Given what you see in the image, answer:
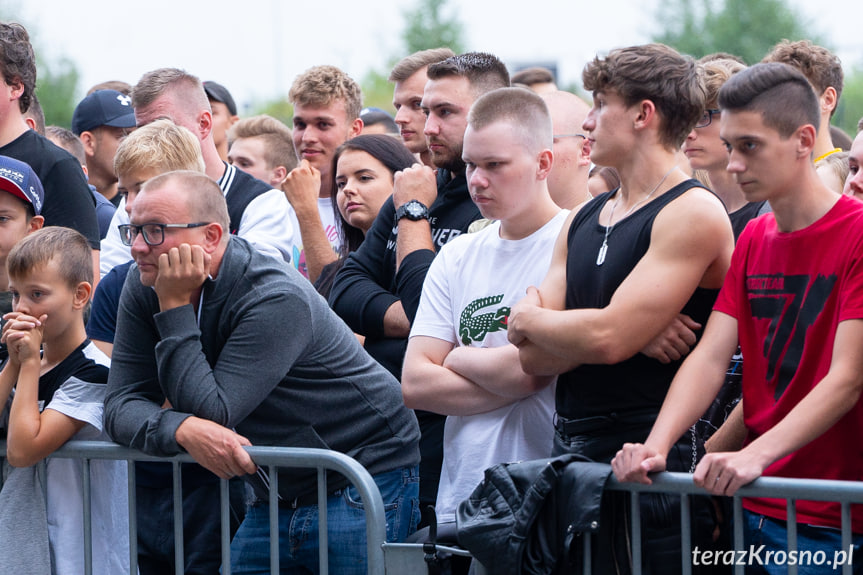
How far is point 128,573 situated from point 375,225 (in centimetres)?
170

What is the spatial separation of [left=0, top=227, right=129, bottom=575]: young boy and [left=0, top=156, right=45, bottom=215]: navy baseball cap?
492 mm

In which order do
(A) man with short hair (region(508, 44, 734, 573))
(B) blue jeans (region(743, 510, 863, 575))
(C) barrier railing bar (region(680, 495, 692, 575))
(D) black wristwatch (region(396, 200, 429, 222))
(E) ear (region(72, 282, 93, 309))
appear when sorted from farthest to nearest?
1. (D) black wristwatch (region(396, 200, 429, 222))
2. (E) ear (region(72, 282, 93, 309))
3. (A) man with short hair (region(508, 44, 734, 573))
4. (C) barrier railing bar (region(680, 495, 692, 575))
5. (B) blue jeans (region(743, 510, 863, 575))

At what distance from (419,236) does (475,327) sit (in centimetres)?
68

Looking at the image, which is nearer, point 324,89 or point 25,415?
point 25,415

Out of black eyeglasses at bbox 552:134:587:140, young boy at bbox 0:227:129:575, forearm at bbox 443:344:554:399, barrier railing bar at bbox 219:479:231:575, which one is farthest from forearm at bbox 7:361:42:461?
black eyeglasses at bbox 552:134:587:140

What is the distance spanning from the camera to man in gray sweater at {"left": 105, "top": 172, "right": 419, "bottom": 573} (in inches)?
138

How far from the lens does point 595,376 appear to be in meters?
3.27

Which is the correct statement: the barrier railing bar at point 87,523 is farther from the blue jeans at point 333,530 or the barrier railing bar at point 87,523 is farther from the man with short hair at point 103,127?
the man with short hair at point 103,127

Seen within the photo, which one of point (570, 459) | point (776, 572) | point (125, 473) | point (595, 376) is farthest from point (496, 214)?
point (125, 473)

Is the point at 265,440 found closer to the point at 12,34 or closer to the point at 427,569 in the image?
the point at 427,569

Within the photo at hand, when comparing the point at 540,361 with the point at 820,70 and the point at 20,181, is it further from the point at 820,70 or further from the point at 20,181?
the point at 20,181

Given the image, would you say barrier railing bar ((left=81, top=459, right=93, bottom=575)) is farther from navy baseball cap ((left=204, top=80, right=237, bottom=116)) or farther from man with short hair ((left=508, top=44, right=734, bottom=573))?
navy baseball cap ((left=204, top=80, right=237, bottom=116))

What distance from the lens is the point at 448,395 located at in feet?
11.7

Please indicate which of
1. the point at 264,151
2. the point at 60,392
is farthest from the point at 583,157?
the point at 264,151
